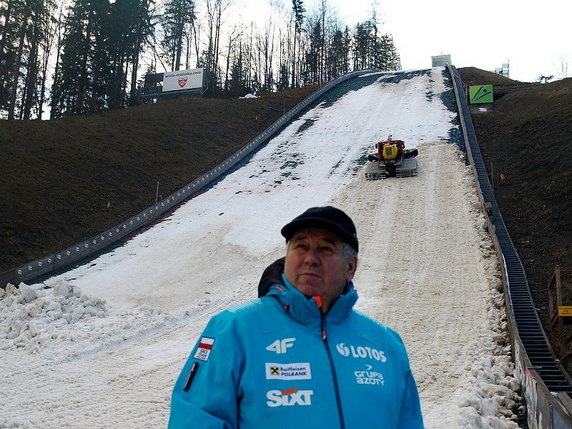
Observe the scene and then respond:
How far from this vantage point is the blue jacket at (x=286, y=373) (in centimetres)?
195

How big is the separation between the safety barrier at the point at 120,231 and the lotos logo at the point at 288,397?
13.4 meters

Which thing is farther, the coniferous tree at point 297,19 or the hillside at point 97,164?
the coniferous tree at point 297,19

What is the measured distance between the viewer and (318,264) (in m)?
2.31

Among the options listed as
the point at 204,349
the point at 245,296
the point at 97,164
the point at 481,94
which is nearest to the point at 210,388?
the point at 204,349

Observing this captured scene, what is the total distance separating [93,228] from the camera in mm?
17922

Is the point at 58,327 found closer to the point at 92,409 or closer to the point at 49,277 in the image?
the point at 92,409

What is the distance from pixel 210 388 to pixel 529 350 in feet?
25.7

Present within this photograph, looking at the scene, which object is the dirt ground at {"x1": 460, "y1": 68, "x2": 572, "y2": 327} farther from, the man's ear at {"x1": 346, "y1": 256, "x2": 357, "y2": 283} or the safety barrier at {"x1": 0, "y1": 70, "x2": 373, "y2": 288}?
the safety barrier at {"x1": 0, "y1": 70, "x2": 373, "y2": 288}

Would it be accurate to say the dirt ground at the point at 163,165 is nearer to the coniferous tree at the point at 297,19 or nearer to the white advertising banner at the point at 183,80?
the white advertising banner at the point at 183,80

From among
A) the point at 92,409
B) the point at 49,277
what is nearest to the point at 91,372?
the point at 92,409

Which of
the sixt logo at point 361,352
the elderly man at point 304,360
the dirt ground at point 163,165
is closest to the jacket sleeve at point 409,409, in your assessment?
the elderly man at point 304,360

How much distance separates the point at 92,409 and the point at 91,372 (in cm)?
149

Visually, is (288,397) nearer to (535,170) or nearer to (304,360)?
(304,360)

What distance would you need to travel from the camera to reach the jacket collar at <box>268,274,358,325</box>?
2.14 metres
